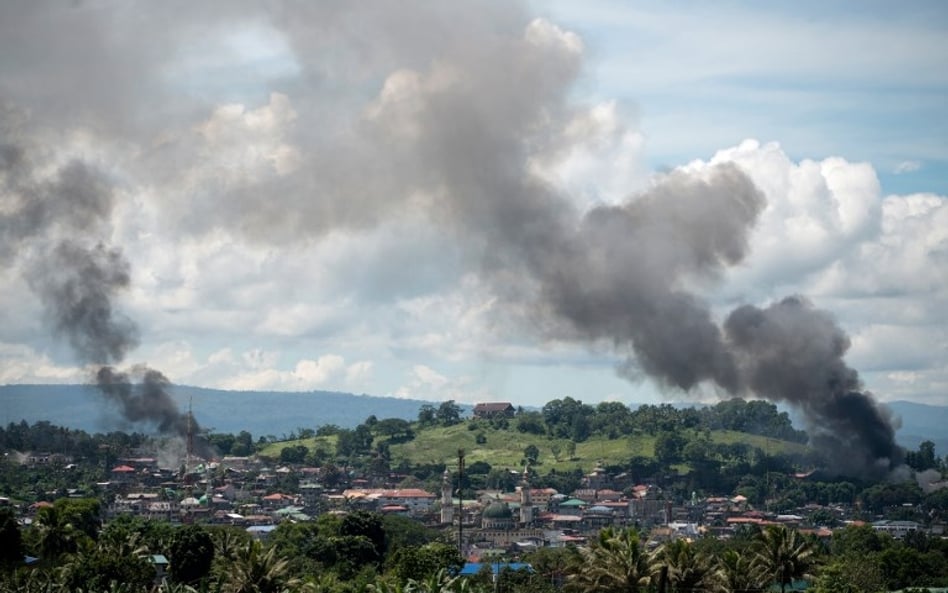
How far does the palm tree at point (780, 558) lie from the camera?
315ft

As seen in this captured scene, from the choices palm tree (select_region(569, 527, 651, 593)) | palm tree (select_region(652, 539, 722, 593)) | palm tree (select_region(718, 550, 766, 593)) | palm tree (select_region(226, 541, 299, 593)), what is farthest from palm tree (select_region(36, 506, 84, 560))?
palm tree (select_region(652, 539, 722, 593))

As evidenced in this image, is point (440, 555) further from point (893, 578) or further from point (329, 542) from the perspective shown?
point (893, 578)

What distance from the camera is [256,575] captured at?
318ft

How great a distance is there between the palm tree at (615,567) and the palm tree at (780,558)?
14040mm

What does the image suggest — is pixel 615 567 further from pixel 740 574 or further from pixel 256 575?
pixel 256 575

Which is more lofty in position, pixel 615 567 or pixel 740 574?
pixel 615 567

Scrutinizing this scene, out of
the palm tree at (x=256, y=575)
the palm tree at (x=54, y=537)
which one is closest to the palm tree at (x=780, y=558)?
the palm tree at (x=256, y=575)

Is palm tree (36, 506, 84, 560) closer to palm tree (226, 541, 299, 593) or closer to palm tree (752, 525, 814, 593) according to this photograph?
palm tree (226, 541, 299, 593)

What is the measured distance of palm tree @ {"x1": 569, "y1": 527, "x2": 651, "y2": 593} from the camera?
82.9 m

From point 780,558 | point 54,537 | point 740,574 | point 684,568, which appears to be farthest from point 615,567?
point 54,537

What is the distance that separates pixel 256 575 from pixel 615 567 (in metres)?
25.8

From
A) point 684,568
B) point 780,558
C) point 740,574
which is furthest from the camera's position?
point 780,558

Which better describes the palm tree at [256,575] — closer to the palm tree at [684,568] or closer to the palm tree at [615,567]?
the palm tree at [615,567]

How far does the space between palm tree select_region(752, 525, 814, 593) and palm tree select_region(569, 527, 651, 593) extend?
46.1 feet
